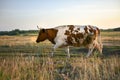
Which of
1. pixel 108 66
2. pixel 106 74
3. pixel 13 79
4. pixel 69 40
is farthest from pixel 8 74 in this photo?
pixel 69 40

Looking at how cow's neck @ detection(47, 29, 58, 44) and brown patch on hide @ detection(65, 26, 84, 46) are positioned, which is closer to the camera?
brown patch on hide @ detection(65, 26, 84, 46)

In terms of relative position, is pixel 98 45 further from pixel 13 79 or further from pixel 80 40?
pixel 13 79

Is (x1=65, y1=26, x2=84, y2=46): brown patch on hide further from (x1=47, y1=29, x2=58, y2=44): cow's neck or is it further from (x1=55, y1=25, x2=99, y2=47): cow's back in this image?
(x1=47, y1=29, x2=58, y2=44): cow's neck

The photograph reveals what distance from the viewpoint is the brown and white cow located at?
60.0 feet

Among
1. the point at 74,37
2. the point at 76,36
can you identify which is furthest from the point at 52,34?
the point at 76,36

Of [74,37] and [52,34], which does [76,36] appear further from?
[52,34]

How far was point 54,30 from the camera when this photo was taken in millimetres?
18766

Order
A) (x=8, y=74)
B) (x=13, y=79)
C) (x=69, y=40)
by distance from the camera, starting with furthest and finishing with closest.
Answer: (x=69, y=40) < (x=8, y=74) < (x=13, y=79)

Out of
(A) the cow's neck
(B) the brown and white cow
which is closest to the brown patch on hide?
(B) the brown and white cow

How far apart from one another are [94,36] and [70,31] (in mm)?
1434

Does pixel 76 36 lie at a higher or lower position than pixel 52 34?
lower

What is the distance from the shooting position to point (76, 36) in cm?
1841

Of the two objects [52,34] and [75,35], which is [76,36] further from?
[52,34]

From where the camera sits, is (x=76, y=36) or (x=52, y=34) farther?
(x=52, y=34)
